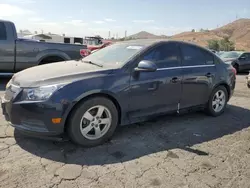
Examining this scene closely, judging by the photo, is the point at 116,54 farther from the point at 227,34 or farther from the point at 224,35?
the point at 227,34

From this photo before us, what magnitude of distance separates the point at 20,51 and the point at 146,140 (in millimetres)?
5198

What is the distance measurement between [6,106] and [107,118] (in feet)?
4.63

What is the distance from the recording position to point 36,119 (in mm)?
3387

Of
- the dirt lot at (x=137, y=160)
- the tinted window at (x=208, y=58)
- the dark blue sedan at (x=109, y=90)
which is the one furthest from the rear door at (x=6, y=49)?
the tinted window at (x=208, y=58)

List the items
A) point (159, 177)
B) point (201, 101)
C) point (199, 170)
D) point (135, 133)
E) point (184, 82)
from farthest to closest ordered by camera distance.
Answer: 1. point (201, 101)
2. point (184, 82)
3. point (135, 133)
4. point (199, 170)
5. point (159, 177)

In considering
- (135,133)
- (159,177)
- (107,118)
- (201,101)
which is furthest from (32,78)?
(201,101)

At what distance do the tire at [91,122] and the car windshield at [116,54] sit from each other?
771 millimetres

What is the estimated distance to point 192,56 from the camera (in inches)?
194

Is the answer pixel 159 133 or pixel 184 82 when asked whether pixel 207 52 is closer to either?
pixel 184 82

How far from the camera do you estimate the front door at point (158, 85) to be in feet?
13.3

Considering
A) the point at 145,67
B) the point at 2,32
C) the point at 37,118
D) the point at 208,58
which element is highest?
the point at 2,32

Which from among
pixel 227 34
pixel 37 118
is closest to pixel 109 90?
pixel 37 118

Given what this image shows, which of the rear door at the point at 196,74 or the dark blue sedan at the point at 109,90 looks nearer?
the dark blue sedan at the point at 109,90

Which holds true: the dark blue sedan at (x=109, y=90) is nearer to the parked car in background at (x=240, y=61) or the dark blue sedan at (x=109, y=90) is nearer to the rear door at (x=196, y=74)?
the rear door at (x=196, y=74)
